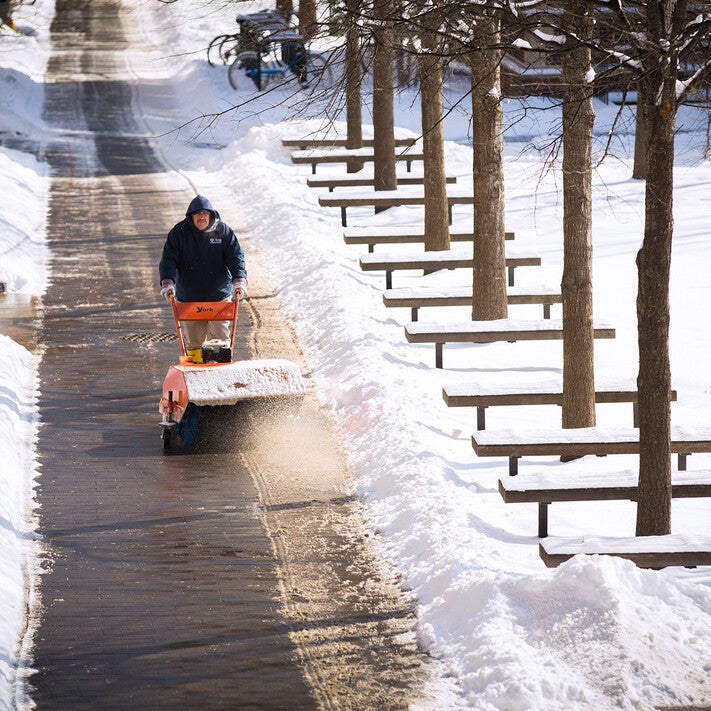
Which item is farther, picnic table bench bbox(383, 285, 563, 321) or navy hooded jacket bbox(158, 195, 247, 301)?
picnic table bench bbox(383, 285, 563, 321)

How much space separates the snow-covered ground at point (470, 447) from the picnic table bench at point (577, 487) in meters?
0.34

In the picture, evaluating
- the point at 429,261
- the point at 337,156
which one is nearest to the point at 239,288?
the point at 429,261

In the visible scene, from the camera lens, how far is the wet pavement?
696 cm

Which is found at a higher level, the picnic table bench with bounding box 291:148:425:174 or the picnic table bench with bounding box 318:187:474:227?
the picnic table bench with bounding box 291:148:425:174

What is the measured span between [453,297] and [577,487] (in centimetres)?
690

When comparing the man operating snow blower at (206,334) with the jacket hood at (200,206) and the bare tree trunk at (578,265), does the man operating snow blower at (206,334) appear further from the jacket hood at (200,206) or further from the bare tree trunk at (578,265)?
the bare tree trunk at (578,265)

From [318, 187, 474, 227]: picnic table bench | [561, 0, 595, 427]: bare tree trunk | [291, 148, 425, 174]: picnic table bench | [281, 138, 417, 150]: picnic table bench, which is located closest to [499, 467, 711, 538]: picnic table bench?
[561, 0, 595, 427]: bare tree trunk

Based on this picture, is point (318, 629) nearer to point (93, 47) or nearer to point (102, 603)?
point (102, 603)

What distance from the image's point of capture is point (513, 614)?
7250 millimetres

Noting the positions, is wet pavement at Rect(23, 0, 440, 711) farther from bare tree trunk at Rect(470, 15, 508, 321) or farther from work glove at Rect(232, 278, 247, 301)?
bare tree trunk at Rect(470, 15, 508, 321)

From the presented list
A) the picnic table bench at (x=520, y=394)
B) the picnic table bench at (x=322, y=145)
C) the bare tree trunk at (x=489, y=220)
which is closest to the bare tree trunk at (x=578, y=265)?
the picnic table bench at (x=520, y=394)

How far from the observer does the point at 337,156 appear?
2598cm

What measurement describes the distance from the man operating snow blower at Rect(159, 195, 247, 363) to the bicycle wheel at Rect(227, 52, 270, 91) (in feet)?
79.5

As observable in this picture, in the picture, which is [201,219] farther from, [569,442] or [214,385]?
[569,442]
